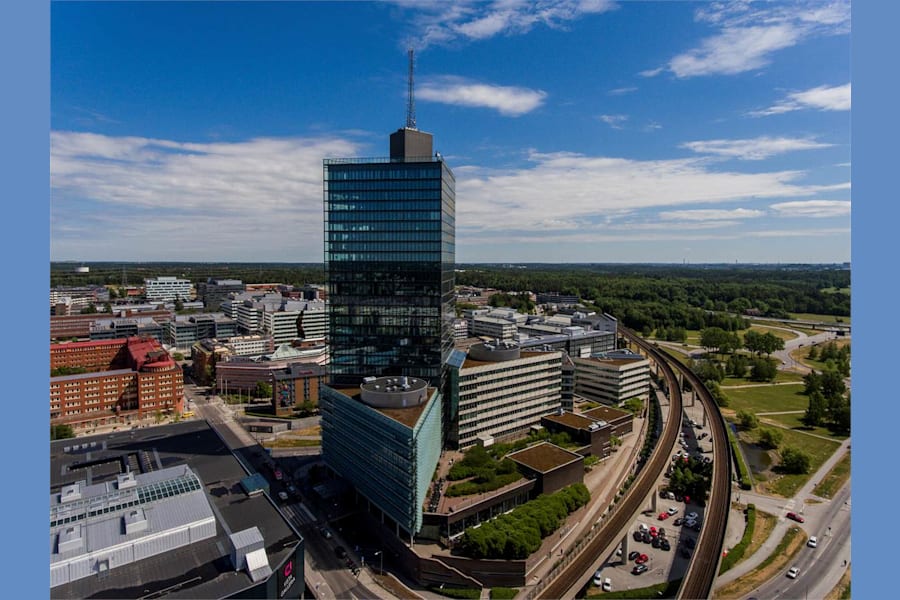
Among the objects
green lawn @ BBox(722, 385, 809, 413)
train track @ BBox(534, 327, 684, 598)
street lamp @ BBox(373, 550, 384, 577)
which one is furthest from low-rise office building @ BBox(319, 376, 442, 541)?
green lawn @ BBox(722, 385, 809, 413)

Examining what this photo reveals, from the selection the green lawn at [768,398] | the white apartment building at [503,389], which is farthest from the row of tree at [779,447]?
the white apartment building at [503,389]

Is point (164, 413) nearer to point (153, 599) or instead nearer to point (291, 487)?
point (291, 487)

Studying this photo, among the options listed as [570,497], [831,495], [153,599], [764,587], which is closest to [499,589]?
[570,497]

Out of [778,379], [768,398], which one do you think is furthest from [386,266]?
[778,379]

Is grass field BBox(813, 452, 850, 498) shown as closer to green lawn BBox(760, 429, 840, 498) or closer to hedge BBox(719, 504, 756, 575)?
green lawn BBox(760, 429, 840, 498)

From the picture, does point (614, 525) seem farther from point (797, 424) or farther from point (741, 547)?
point (797, 424)

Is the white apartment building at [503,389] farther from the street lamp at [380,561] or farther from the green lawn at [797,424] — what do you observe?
the green lawn at [797,424]

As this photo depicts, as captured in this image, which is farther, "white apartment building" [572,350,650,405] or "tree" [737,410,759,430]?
"white apartment building" [572,350,650,405]
